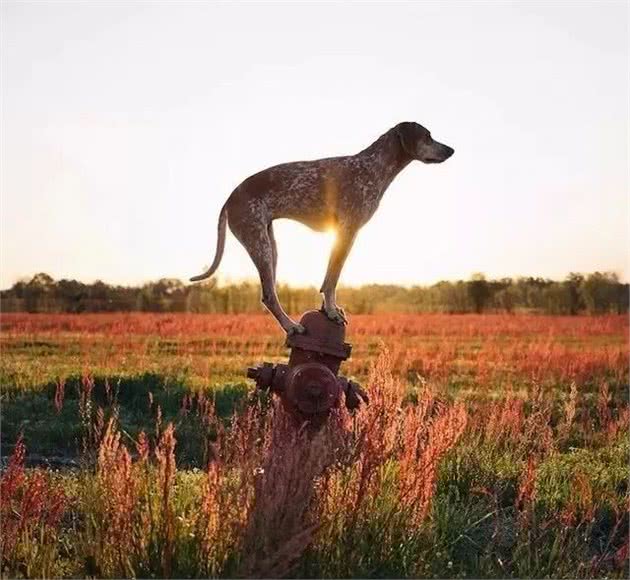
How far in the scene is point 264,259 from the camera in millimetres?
5234

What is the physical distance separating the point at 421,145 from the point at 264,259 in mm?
1087

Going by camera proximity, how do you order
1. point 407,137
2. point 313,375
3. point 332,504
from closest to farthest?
point 332,504 < point 313,375 < point 407,137

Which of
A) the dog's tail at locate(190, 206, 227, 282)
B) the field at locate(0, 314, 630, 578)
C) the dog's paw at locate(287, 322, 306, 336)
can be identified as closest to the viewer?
the field at locate(0, 314, 630, 578)

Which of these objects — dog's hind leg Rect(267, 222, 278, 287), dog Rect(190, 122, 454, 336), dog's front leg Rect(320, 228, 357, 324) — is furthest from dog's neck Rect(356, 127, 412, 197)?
dog's hind leg Rect(267, 222, 278, 287)

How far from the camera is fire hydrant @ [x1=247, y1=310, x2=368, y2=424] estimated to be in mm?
5211

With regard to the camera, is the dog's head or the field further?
the dog's head

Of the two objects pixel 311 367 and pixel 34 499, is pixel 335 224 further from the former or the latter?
pixel 34 499

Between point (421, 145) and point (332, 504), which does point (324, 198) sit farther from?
point (332, 504)

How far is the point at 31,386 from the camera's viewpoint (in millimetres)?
11906

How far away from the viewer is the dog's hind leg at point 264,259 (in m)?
5.21

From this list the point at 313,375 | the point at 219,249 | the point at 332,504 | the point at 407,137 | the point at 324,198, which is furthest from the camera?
the point at 219,249

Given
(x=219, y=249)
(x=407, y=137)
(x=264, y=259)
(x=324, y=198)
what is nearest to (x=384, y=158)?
(x=407, y=137)

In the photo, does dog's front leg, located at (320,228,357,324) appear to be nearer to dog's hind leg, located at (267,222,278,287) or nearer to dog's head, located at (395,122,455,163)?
dog's hind leg, located at (267,222,278,287)

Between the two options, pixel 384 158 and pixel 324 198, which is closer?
pixel 324 198
